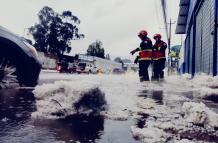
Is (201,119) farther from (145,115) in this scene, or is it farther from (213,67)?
(213,67)

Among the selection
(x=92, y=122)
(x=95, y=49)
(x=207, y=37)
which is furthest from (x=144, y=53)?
(x=95, y=49)

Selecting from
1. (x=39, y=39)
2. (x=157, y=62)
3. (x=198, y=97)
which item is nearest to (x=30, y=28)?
(x=39, y=39)

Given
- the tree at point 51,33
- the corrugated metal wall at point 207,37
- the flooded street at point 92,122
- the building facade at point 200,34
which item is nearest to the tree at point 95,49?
the tree at point 51,33

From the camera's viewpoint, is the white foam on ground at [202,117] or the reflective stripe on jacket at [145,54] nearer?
the white foam on ground at [202,117]

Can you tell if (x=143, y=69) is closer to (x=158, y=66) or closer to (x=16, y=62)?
(x=158, y=66)

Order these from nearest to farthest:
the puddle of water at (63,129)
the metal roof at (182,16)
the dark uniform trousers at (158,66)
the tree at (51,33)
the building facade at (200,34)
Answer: the puddle of water at (63,129) < the building facade at (200,34) < the dark uniform trousers at (158,66) < the metal roof at (182,16) < the tree at (51,33)

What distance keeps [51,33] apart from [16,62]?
217ft

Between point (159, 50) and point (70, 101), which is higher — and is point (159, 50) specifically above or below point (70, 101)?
above

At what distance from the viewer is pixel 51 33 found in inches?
2872

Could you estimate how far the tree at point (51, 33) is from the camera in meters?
72.4

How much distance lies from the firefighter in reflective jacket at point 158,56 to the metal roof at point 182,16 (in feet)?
48.5

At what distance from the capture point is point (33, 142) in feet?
9.70

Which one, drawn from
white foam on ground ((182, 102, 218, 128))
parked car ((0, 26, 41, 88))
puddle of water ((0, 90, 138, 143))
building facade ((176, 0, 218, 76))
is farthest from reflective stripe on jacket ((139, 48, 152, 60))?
white foam on ground ((182, 102, 218, 128))

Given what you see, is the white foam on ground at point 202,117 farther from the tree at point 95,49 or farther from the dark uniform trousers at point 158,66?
the tree at point 95,49
